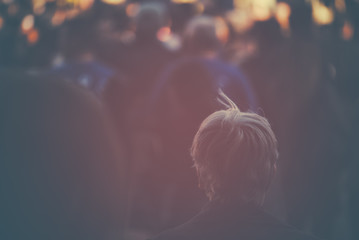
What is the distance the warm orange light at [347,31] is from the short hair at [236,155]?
122 cm

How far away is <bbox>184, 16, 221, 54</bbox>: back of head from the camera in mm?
2254

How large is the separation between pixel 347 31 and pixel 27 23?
398cm

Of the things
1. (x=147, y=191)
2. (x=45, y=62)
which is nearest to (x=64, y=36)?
(x=45, y=62)

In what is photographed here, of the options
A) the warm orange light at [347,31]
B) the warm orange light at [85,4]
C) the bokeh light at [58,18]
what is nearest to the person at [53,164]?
the warm orange light at [347,31]

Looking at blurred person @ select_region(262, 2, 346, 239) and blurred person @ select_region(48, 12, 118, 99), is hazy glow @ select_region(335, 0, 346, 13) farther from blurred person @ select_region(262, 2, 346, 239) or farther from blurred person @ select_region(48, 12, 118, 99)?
blurred person @ select_region(48, 12, 118, 99)

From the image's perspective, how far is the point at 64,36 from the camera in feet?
15.7

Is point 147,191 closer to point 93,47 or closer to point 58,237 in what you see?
point 58,237

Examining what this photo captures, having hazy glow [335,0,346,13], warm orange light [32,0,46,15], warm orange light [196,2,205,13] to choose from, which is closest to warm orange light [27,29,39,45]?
warm orange light [32,0,46,15]

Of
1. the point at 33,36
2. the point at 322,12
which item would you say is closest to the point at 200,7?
the point at 33,36

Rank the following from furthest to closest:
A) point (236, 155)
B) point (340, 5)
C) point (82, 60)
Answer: point (82, 60) → point (340, 5) → point (236, 155)

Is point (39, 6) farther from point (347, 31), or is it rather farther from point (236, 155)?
point (236, 155)

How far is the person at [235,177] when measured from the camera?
76 cm

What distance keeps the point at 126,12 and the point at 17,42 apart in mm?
2005

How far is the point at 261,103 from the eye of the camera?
3.50 ft
